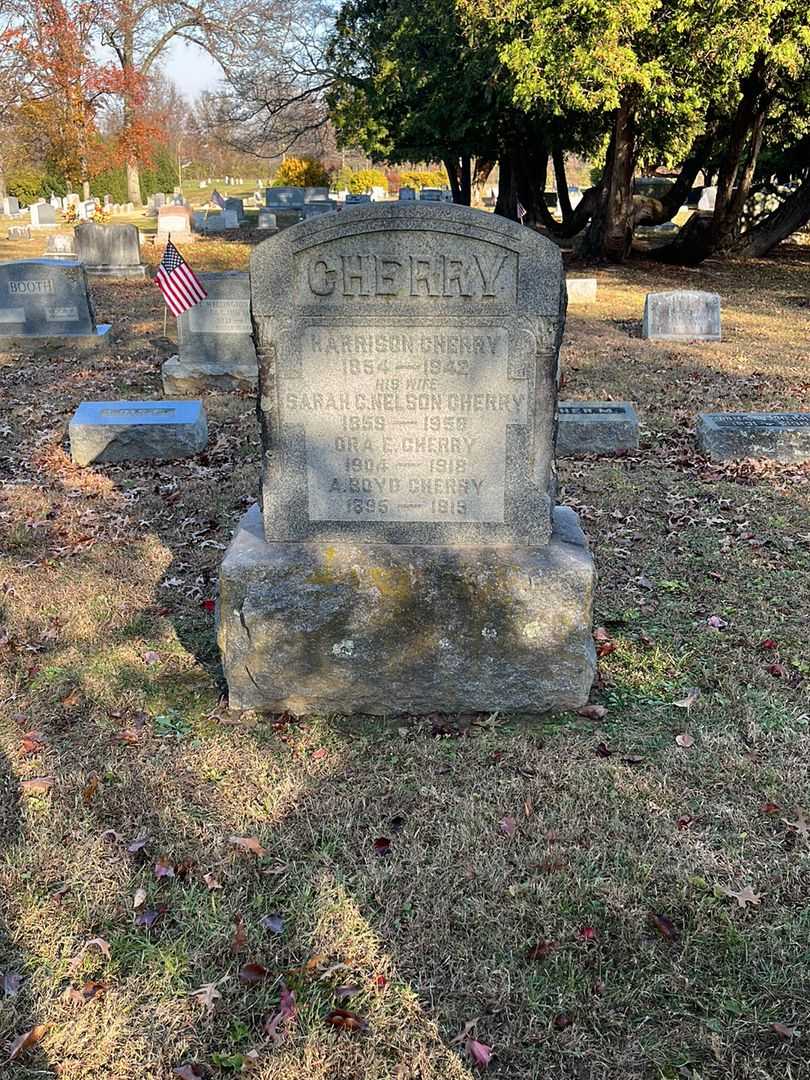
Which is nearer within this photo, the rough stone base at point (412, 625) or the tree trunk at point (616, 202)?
the rough stone base at point (412, 625)

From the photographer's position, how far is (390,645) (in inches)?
163

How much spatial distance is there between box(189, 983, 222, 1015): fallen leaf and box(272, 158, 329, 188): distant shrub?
50483 mm

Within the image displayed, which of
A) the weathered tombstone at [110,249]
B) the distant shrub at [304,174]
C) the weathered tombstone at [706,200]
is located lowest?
the weathered tombstone at [110,249]

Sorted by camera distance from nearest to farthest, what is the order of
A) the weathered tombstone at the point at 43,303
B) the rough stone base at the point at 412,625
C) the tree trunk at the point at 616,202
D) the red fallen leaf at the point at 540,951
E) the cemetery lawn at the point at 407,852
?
the cemetery lawn at the point at 407,852 < the red fallen leaf at the point at 540,951 < the rough stone base at the point at 412,625 < the weathered tombstone at the point at 43,303 < the tree trunk at the point at 616,202

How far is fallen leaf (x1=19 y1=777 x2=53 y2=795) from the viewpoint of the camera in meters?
3.64

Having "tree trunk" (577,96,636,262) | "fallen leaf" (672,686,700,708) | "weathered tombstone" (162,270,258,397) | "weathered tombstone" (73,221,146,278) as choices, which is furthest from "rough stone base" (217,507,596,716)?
"weathered tombstone" (73,221,146,278)

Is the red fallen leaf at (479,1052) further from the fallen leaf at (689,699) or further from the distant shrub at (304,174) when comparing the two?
the distant shrub at (304,174)

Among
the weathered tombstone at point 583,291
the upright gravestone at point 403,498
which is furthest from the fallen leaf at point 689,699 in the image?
the weathered tombstone at point 583,291

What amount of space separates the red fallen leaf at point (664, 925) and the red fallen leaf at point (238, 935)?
4.48ft

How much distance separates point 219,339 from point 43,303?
12.4 ft

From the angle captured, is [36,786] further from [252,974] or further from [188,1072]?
[188,1072]

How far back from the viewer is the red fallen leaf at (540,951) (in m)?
2.88

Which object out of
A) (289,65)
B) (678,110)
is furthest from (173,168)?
(678,110)

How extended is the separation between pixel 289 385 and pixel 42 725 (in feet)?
6.32
